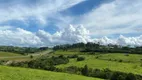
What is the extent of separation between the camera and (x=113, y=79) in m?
87.9

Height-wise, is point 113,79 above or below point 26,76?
A: below

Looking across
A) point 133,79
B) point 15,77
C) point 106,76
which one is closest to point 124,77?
point 133,79

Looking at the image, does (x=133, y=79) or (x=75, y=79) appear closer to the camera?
(x=75, y=79)

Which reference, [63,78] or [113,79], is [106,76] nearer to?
[113,79]

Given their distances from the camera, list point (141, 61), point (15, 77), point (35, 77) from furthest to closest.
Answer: point (141, 61) < point (35, 77) < point (15, 77)

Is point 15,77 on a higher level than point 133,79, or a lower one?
higher

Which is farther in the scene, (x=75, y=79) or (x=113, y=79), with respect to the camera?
(x=113, y=79)

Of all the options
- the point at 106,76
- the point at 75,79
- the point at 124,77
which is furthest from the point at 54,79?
the point at 106,76

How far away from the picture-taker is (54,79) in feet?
136

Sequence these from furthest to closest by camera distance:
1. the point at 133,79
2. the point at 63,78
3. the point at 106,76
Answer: the point at 106,76
the point at 133,79
the point at 63,78

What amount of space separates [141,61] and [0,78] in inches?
6749

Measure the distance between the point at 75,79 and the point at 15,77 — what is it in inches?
482

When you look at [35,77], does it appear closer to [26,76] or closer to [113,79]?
[26,76]

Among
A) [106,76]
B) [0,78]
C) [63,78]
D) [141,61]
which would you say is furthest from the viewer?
[141,61]
